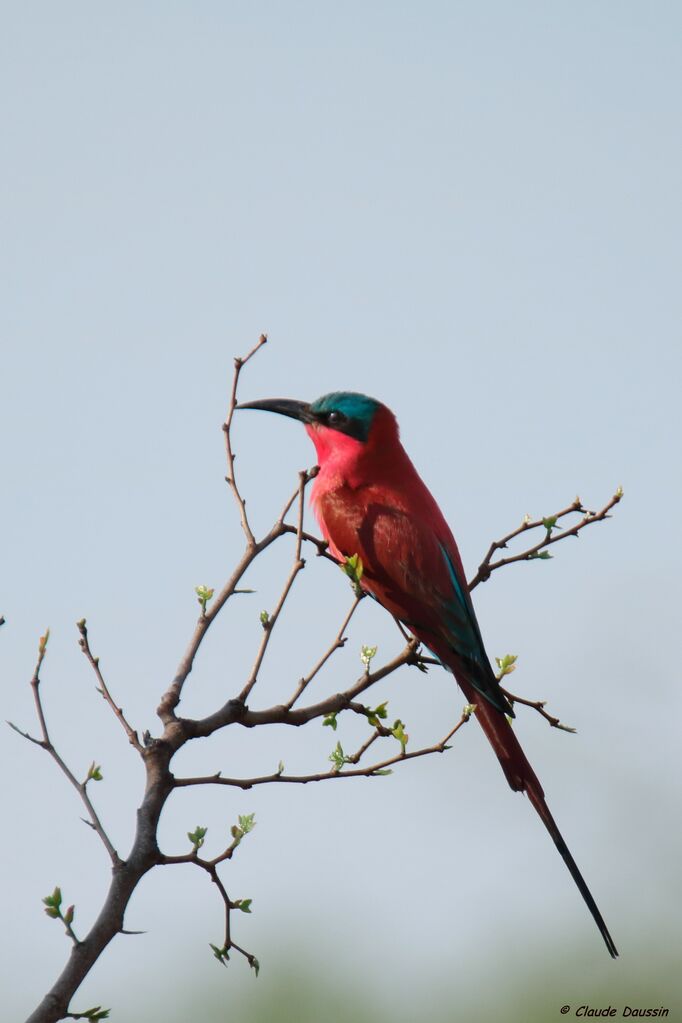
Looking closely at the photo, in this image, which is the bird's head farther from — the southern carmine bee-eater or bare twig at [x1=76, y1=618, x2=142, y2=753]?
bare twig at [x1=76, y1=618, x2=142, y2=753]

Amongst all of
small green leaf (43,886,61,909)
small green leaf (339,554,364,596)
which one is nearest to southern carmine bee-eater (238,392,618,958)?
small green leaf (339,554,364,596)

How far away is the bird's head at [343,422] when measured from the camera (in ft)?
17.4

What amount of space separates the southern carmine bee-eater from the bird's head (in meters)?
0.01

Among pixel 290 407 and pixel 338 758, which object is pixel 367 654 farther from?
pixel 290 407

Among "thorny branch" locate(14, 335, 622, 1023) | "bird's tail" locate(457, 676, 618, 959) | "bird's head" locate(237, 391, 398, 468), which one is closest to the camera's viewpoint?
"thorny branch" locate(14, 335, 622, 1023)

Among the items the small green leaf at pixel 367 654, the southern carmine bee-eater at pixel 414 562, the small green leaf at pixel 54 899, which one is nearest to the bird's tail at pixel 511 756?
the southern carmine bee-eater at pixel 414 562

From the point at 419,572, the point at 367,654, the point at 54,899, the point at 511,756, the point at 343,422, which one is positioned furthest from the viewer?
the point at 343,422

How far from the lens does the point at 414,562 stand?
4.71 meters

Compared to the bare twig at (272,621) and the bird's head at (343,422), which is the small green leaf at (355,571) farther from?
the bird's head at (343,422)

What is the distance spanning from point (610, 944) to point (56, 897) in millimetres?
1728

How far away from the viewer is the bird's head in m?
5.30

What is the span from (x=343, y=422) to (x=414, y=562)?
953 millimetres

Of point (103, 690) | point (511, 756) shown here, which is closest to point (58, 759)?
point (103, 690)

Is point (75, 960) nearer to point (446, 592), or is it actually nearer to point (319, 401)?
point (446, 592)
